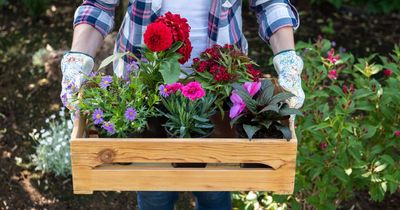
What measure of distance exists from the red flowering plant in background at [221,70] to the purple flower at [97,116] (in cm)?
29

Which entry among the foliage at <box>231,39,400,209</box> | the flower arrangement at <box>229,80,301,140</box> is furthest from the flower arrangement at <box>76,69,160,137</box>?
the foliage at <box>231,39,400,209</box>

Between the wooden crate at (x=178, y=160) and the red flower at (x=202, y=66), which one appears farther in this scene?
the red flower at (x=202, y=66)

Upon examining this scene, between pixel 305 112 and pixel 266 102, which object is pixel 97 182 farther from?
pixel 305 112

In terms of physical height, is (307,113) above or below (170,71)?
below

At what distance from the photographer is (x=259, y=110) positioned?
1.78 m

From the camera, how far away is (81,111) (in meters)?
1.81

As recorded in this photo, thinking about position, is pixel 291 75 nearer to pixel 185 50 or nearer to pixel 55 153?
pixel 185 50

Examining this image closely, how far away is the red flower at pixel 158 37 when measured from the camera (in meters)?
1.70

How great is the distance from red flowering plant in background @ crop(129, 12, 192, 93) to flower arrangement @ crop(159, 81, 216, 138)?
0.14 feet

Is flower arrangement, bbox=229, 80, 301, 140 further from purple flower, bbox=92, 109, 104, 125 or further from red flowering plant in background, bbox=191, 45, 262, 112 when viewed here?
purple flower, bbox=92, 109, 104, 125

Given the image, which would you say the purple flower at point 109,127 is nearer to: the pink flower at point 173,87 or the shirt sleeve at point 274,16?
the pink flower at point 173,87

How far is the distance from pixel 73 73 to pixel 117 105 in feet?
0.64

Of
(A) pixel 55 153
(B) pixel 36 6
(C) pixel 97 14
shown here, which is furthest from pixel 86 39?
(B) pixel 36 6

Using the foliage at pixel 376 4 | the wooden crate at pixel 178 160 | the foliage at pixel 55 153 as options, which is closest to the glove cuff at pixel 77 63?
the wooden crate at pixel 178 160
